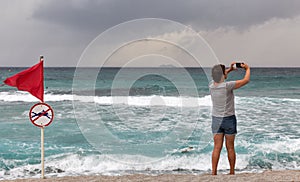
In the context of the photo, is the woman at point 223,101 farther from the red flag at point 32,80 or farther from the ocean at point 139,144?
the red flag at point 32,80

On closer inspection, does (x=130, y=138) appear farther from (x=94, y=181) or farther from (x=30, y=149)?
(x=94, y=181)

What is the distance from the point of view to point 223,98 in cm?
469

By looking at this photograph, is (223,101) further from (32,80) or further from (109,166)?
(109,166)

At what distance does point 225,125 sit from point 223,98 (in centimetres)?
42

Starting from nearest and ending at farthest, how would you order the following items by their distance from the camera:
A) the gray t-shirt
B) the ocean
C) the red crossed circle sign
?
the gray t-shirt < the red crossed circle sign < the ocean

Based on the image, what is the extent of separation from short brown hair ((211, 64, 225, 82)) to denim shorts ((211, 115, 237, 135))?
1.92ft

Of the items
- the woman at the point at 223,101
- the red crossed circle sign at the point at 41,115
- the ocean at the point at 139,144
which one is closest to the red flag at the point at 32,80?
the red crossed circle sign at the point at 41,115

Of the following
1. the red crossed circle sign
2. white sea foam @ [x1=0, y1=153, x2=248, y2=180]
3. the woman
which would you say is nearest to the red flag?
the red crossed circle sign

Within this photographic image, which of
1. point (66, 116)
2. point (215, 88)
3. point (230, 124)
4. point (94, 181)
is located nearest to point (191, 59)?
point (215, 88)

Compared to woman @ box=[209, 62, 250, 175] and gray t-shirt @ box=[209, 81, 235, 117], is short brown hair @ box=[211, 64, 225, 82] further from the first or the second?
gray t-shirt @ box=[209, 81, 235, 117]

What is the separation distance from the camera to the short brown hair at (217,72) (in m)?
4.70

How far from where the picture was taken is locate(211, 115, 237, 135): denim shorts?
4750mm

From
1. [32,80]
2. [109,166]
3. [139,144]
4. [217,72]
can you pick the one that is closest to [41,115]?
[32,80]

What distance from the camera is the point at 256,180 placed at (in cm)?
475
